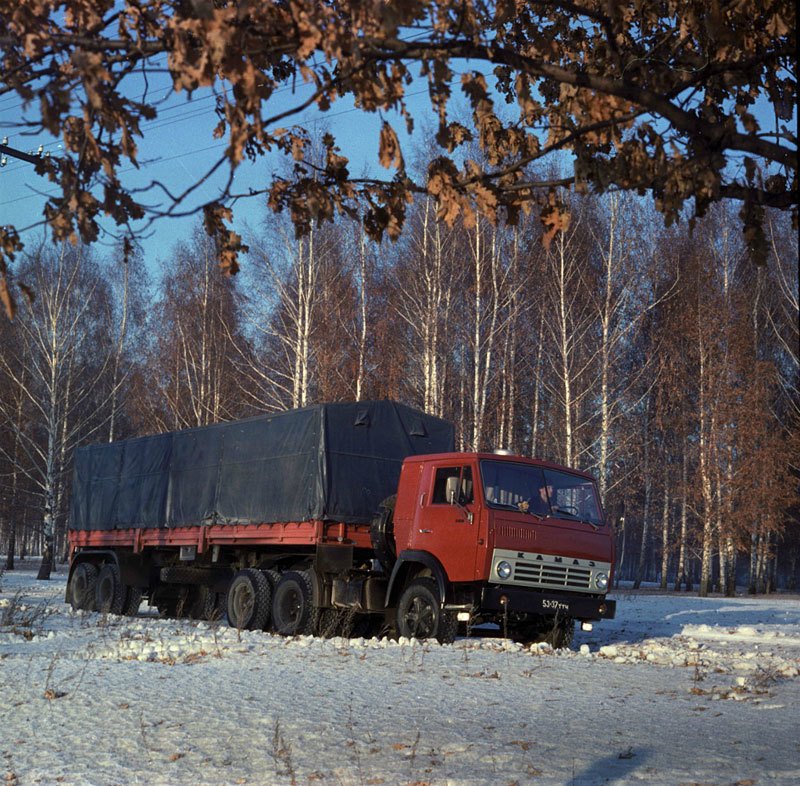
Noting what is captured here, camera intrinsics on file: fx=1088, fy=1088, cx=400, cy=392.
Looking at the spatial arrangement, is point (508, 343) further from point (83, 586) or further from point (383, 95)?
point (383, 95)

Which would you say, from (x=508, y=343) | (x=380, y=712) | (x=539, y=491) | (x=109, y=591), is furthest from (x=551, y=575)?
(x=508, y=343)

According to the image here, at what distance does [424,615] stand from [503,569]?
1.26 m

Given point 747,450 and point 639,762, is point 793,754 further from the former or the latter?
point 747,450

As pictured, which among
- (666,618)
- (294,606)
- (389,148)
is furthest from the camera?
(666,618)

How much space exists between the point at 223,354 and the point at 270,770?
111ft

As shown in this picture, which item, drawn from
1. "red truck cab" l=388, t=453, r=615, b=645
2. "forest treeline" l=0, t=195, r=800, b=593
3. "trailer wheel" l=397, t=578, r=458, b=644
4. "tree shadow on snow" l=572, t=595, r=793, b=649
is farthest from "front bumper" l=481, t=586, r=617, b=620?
"forest treeline" l=0, t=195, r=800, b=593

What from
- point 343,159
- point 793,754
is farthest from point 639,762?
point 343,159

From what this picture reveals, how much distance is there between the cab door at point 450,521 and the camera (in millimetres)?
13219

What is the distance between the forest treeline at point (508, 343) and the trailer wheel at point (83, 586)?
9883 millimetres

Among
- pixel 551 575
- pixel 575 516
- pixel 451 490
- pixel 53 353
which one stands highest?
pixel 53 353

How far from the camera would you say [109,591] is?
2033cm

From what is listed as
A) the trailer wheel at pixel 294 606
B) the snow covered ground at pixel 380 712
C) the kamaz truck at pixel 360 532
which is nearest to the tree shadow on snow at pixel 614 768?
the snow covered ground at pixel 380 712

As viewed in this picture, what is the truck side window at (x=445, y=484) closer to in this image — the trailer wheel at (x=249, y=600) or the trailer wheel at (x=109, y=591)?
the trailer wheel at (x=249, y=600)

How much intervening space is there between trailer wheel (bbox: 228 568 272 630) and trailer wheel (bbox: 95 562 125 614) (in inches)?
166
